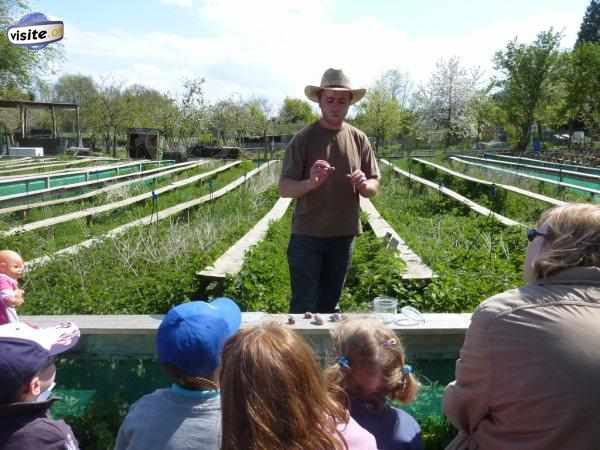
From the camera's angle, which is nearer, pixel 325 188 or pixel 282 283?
pixel 325 188

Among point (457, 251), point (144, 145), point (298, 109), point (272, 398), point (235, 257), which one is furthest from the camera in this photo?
point (298, 109)

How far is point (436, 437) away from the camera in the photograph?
271 centimetres

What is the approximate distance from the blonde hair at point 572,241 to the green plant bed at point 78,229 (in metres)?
5.85

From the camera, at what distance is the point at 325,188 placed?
3.55 meters

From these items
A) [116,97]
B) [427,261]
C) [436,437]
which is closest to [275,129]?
[116,97]

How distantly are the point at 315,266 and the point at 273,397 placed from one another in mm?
2270

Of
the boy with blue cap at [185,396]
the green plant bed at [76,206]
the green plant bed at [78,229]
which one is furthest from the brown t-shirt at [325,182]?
the green plant bed at [76,206]

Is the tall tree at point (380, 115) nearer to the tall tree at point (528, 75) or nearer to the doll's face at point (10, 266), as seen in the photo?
the tall tree at point (528, 75)

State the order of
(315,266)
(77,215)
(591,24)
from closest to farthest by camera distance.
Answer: (315,266), (77,215), (591,24)

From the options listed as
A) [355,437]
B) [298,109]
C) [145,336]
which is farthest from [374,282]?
[298,109]

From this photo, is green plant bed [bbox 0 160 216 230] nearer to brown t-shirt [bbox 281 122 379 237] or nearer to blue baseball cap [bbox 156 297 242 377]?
brown t-shirt [bbox 281 122 379 237]

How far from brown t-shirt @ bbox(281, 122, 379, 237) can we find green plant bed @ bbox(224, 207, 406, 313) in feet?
3.33

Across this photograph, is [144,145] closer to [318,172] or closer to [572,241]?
[318,172]

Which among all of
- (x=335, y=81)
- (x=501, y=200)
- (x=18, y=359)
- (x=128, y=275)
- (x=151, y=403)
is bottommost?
(x=128, y=275)
